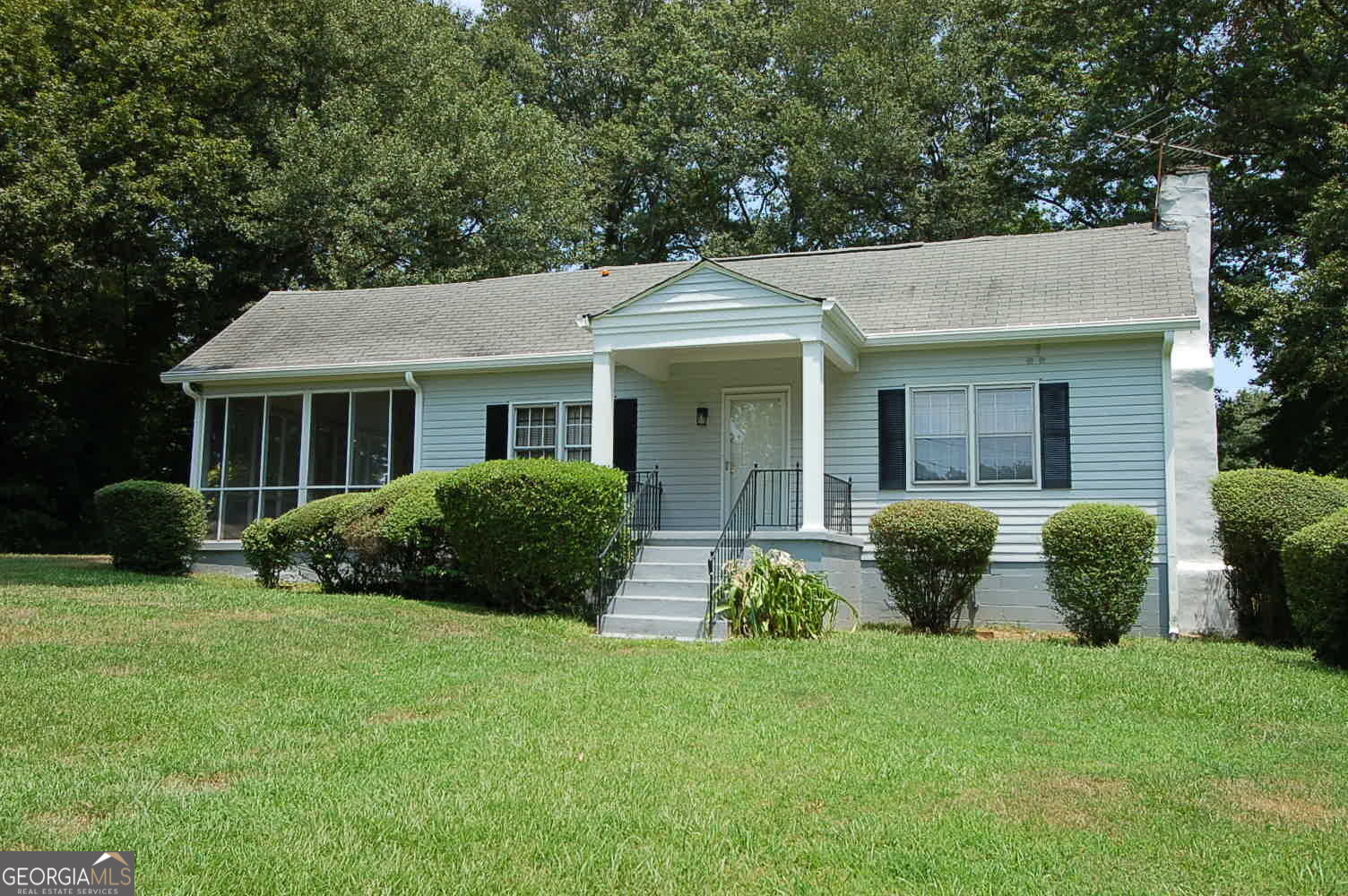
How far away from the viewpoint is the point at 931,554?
10766mm

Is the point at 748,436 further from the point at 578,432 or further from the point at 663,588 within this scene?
the point at 663,588

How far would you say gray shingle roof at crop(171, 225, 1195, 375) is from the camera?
42.2ft

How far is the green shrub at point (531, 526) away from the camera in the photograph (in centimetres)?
1104

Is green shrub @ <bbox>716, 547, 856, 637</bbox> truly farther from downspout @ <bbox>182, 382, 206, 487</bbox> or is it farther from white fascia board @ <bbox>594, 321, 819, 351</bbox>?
downspout @ <bbox>182, 382, 206, 487</bbox>

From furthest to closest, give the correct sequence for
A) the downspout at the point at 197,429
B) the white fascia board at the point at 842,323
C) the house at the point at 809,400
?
the downspout at the point at 197,429
the house at the point at 809,400
the white fascia board at the point at 842,323

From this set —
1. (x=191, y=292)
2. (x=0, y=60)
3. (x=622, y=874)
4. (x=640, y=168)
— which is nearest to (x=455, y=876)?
(x=622, y=874)

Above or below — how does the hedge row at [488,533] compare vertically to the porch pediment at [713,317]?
below

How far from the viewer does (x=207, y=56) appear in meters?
23.0

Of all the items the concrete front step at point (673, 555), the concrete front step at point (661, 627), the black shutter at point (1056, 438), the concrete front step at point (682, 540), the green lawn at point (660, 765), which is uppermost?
the black shutter at point (1056, 438)

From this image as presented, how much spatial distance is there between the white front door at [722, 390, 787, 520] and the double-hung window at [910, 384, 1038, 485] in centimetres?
187

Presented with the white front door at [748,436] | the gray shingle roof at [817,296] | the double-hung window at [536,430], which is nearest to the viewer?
the gray shingle roof at [817,296]

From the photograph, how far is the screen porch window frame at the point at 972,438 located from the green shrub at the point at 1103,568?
2.40 meters

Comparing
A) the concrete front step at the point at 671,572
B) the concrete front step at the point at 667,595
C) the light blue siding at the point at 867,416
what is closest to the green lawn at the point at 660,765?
the concrete front step at the point at 667,595

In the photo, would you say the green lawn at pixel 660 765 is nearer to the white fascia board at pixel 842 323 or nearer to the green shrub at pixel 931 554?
the green shrub at pixel 931 554
